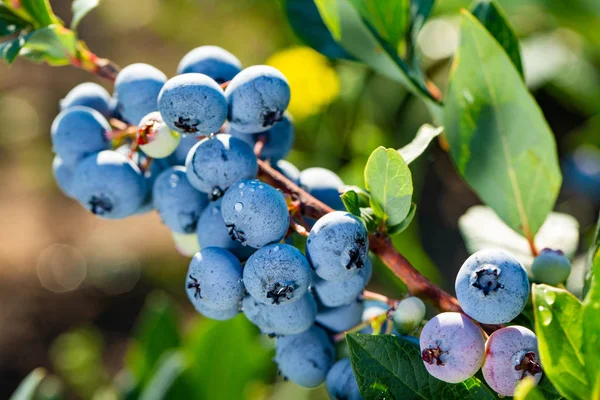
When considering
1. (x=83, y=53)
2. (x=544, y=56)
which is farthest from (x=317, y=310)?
(x=544, y=56)

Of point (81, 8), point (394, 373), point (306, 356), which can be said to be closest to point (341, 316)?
point (306, 356)

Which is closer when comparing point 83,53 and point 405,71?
point 83,53

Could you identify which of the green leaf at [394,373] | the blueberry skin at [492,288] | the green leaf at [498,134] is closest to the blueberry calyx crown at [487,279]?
the blueberry skin at [492,288]

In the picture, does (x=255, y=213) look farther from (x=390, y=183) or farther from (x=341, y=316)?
→ (x=341, y=316)

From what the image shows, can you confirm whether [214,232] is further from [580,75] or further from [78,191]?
[580,75]

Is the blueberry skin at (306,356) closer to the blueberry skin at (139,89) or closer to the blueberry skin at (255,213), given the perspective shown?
the blueberry skin at (255,213)

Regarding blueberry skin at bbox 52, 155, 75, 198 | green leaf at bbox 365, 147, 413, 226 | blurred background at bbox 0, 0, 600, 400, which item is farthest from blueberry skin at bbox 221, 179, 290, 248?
blurred background at bbox 0, 0, 600, 400
